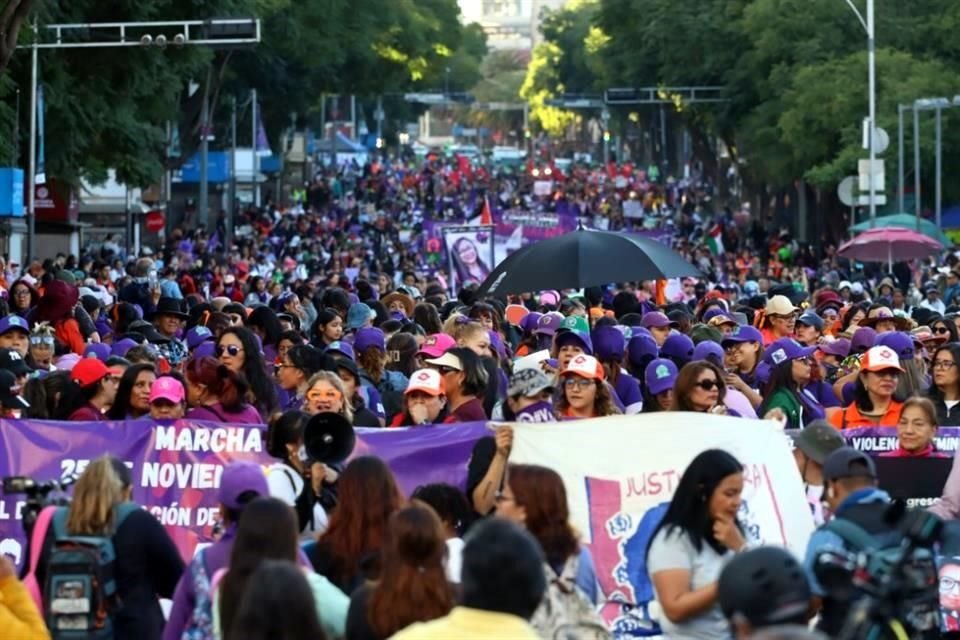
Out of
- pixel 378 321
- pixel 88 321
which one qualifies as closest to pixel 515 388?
pixel 378 321

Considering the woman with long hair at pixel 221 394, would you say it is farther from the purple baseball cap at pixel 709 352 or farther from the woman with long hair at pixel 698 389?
the purple baseball cap at pixel 709 352

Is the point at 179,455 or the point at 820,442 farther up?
the point at 820,442

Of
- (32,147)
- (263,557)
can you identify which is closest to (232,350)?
(263,557)

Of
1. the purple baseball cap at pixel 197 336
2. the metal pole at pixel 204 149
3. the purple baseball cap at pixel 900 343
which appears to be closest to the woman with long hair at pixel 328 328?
the purple baseball cap at pixel 197 336

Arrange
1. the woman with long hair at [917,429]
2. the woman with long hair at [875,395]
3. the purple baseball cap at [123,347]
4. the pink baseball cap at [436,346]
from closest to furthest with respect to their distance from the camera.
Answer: the woman with long hair at [917,429] → the woman with long hair at [875,395] → the pink baseball cap at [436,346] → the purple baseball cap at [123,347]

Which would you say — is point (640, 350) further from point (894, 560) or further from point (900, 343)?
point (894, 560)

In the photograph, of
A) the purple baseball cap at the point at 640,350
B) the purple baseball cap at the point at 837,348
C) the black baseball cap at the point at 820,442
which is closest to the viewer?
the black baseball cap at the point at 820,442

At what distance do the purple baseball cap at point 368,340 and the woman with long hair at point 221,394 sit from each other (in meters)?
2.15

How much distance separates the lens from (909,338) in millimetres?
15484

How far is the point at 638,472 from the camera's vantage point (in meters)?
10.3

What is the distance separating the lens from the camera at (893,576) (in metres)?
6.98

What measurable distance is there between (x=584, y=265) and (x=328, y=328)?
2.18 metres

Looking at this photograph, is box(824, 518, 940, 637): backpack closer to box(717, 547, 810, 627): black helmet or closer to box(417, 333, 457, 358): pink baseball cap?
box(717, 547, 810, 627): black helmet

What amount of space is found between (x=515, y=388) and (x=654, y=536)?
3.14m
